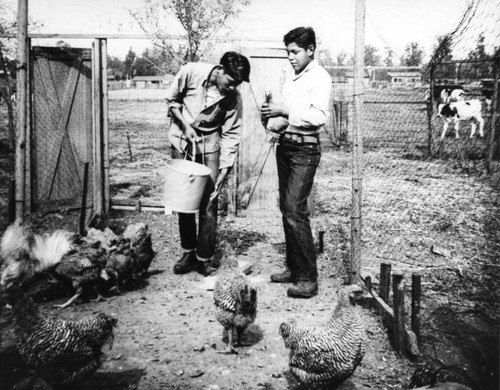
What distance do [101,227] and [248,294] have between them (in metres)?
3.78

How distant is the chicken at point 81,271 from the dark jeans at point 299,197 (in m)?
1.93

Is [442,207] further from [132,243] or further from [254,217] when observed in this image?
[132,243]

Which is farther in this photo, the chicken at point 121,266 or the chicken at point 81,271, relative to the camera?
the chicken at point 121,266

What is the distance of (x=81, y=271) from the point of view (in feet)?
14.2

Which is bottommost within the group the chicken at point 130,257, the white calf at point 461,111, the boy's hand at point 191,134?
the chicken at point 130,257

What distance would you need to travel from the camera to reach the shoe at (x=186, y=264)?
512 centimetres

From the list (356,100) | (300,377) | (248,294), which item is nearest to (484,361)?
(300,377)

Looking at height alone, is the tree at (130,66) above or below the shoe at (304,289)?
above

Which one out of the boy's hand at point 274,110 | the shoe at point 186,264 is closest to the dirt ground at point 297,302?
the shoe at point 186,264

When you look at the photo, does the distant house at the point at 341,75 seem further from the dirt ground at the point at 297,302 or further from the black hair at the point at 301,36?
the black hair at the point at 301,36

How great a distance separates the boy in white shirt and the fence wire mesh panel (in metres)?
3.84

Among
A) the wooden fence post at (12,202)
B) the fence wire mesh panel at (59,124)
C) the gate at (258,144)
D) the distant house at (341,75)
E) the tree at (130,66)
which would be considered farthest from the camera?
the tree at (130,66)

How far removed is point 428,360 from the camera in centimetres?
328

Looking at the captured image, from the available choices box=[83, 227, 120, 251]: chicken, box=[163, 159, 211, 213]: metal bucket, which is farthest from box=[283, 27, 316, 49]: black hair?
box=[83, 227, 120, 251]: chicken
